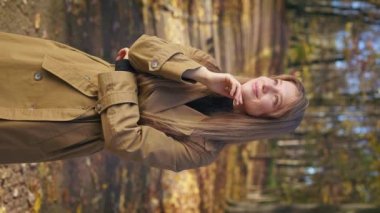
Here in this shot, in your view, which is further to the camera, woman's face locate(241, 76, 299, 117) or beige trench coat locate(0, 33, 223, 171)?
woman's face locate(241, 76, 299, 117)

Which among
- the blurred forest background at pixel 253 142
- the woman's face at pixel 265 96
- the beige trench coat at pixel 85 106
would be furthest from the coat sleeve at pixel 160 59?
the blurred forest background at pixel 253 142

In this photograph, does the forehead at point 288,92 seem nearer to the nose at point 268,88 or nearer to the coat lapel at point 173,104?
the nose at point 268,88

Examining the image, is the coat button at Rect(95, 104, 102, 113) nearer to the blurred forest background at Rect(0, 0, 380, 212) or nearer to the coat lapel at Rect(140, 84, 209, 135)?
the coat lapel at Rect(140, 84, 209, 135)

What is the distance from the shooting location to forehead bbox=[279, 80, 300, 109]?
7.30 feet

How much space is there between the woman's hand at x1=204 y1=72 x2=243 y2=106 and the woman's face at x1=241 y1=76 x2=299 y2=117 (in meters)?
0.05

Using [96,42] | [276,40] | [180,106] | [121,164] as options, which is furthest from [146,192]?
[276,40]

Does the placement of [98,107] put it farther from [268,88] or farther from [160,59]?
[268,88]

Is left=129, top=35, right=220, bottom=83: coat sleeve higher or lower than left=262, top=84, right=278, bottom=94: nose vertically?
higher

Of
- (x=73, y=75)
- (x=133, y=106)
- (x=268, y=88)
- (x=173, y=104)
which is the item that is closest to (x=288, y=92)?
(x=268, y=88)

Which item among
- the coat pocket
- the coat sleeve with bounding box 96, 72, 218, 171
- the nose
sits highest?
the coat pocket

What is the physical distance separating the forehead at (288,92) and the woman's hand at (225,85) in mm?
179

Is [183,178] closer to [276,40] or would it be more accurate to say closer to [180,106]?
[180,106]

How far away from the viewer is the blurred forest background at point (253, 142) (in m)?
4.25

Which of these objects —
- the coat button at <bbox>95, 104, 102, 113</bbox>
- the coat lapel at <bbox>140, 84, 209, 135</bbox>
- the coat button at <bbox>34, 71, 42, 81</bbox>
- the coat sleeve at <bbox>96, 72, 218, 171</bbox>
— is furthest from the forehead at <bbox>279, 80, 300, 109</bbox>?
the coat button at <bbox>34, 71, 42, 81</bbox>
